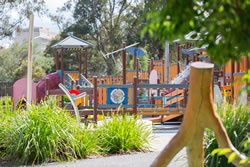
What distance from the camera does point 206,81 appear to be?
3959 millimetres

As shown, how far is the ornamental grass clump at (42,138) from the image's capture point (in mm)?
5938

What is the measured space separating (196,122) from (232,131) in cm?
159

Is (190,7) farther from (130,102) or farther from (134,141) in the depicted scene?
(130,102)

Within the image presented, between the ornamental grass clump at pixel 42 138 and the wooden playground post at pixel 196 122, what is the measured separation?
2603 mm

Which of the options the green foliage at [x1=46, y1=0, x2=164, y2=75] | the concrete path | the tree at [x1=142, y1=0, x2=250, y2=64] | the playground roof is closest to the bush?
the concrete path

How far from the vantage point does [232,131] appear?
17.3 feet

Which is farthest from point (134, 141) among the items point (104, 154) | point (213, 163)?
point (213, 163)

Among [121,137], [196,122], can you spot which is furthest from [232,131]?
[121,137]

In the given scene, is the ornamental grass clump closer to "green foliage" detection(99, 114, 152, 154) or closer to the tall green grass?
the tall green grass

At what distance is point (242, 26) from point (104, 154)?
533cm

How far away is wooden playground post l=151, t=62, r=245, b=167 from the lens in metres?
3.87

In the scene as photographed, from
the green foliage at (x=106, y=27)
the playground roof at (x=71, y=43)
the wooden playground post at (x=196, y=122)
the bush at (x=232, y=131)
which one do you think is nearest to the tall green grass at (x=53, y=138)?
the bush at (x=232, y=131)

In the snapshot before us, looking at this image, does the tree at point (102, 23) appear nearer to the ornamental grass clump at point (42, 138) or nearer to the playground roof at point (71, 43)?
the playground roof at point (71, 43)

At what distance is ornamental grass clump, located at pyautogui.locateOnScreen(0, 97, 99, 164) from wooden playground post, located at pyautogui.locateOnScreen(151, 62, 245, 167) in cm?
260
